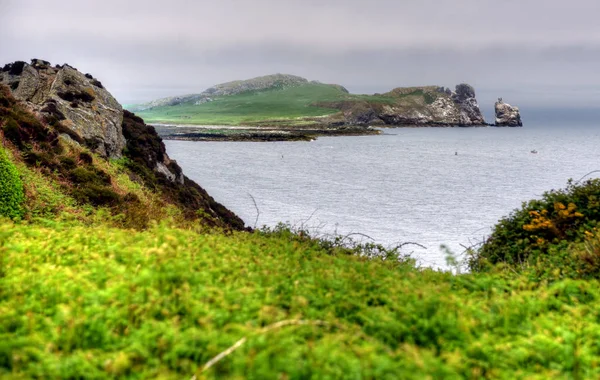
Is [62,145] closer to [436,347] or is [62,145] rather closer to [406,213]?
[436,347]

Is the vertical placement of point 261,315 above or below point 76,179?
below

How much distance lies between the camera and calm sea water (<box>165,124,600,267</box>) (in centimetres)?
4178

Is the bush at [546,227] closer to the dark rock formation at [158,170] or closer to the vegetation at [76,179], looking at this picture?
the vegetation at [76,179]

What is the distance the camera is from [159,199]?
80.0 ft

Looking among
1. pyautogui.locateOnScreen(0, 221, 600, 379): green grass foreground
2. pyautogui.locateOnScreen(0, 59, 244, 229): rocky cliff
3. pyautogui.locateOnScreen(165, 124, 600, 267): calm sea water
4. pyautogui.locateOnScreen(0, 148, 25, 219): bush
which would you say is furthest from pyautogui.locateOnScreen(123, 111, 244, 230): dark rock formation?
pyautogui.locateOnScreen(0, 221, 600, 379): green grass foreground

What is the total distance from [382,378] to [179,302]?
3.08 meters

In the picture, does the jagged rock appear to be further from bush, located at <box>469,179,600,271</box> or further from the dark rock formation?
bush, located at <box>469,179,600,271</box>

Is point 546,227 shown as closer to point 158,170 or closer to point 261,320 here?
point 261,320

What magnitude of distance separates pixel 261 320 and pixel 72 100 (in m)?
27.7

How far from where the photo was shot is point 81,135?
2686 centimetres

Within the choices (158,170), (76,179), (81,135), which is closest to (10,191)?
(76,179)

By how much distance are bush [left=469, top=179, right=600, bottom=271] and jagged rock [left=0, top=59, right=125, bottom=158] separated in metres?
20.5

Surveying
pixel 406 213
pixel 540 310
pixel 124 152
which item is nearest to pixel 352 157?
pixel 406 213

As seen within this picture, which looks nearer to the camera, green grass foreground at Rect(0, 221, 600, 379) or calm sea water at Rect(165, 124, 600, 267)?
green grass foreground at Rect(0, 221, 600, 379)
